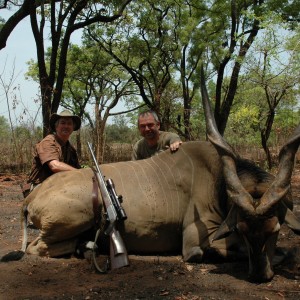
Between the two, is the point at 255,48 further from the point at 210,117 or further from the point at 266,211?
the point at 266,211

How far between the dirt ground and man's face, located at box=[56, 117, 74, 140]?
139cm

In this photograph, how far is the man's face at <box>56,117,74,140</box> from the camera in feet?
16.2

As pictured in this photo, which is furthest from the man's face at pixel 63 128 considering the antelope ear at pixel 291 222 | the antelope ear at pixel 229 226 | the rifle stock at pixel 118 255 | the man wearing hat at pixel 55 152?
the antelope ear at pixel 291 222

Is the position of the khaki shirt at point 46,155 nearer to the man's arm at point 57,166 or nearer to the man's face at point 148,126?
the man's arm at point 57,166

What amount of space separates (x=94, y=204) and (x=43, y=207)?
0.46m

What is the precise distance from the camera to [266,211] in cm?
308

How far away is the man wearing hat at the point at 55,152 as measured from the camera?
4.58 metres

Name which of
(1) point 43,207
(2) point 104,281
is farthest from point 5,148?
(2) point 104,281

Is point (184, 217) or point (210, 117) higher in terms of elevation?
point (210, 117)

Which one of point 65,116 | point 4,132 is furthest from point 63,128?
point 4,132

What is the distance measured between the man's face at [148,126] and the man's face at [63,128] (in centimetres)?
79

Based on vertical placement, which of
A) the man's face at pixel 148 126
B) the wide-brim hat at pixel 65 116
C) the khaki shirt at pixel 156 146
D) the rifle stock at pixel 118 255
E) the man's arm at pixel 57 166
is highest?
the wide-brim hat at pixel 65 116

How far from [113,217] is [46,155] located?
3.91ft

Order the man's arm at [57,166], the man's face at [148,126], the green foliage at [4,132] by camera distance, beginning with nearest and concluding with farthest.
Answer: the man's arm at [57,166] < the man's face at [148,126] < the green foliage at [4,132]
